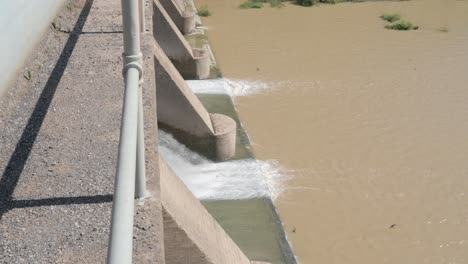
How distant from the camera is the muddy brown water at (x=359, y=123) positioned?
5.71 metres

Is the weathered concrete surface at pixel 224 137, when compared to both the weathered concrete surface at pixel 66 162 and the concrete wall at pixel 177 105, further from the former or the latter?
the weathered concrete surface at pixel 66 162

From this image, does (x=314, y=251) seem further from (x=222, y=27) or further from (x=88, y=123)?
(x=222, y=27)

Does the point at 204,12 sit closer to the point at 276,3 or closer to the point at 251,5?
the point at 251,5

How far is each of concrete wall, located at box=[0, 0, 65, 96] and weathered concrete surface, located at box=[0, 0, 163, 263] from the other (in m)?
0.11

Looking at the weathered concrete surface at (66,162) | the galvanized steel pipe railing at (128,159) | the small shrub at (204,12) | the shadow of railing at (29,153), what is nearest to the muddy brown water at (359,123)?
the small shrub at (204,12)

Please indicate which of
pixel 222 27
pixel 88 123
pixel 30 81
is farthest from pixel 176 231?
pixel 222 27

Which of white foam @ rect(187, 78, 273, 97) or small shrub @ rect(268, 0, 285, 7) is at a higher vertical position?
small shrub @ rect(268, 0, 285, 7)

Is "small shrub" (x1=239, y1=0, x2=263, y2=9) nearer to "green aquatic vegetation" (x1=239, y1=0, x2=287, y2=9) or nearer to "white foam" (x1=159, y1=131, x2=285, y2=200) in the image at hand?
"green aquatic vegetation" (x1=239, y1=0, x2=287, y2=9)

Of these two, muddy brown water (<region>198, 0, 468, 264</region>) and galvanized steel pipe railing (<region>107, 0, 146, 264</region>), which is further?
muddy brown water (<region>198, 0, 468, 264</region>)

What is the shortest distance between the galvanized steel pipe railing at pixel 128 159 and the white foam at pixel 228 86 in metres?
5.87

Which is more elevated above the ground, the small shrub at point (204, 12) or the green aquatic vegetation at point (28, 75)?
the green aquatic vegetation at point (28, 75)

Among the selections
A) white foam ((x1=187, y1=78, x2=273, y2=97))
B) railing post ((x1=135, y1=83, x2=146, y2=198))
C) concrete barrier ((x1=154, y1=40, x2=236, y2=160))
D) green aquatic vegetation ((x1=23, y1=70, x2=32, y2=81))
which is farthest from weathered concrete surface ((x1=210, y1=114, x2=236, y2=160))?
railing post ((x1=135, y1=83, x2=146, y2=198))

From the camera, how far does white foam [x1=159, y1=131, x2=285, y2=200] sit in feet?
20.0

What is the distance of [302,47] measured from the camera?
10.4 m
